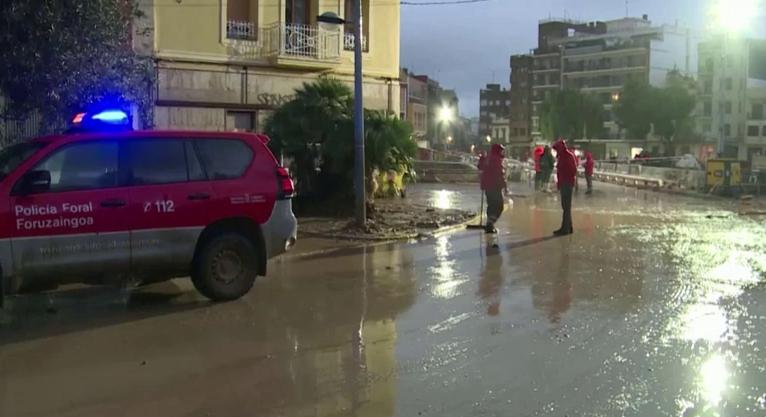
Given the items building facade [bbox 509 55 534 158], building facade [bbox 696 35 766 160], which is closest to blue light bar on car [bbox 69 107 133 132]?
building facade [bbox 696 35 766 160]

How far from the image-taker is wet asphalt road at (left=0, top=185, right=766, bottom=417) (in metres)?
5.55

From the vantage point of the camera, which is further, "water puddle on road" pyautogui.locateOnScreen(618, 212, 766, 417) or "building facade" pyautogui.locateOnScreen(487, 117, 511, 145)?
"building facade" pyautogui.locateOnScreen(487, 117, 511, 145)

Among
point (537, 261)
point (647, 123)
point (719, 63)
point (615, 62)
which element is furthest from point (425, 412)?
point (615, 62)

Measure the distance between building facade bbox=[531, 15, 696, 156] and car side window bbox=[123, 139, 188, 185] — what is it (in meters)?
104

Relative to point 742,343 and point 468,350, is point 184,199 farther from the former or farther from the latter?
point 742,343

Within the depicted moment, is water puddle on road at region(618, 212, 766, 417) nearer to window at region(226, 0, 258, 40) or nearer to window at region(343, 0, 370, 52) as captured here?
window at region(343, 0, 370, 52)

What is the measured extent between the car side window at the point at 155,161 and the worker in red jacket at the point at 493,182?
26.3 feet

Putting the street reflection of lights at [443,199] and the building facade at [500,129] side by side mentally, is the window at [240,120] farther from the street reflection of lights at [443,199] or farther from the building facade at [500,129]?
the building facade at [500,129]

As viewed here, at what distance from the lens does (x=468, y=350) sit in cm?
691

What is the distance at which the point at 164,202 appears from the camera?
824 centimetres

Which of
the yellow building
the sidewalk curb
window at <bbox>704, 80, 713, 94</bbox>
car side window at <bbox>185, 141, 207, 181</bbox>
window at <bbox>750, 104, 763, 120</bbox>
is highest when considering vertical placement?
window at <bbox>704, 80, 713, 94</bbox>

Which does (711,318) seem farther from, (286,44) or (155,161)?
→ (286,44)

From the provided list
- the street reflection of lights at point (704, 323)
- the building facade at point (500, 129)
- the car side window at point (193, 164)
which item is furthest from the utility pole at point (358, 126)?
the building facade at point (500, 129)

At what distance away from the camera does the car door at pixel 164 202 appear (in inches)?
319
